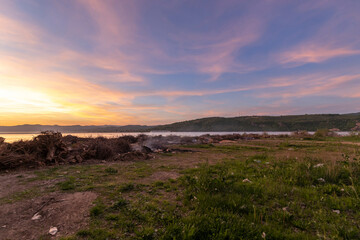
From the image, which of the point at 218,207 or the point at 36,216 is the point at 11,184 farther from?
the point at 218,207

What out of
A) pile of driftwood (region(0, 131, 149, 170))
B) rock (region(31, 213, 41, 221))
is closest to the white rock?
rock (region(31, 213, 41, 221))

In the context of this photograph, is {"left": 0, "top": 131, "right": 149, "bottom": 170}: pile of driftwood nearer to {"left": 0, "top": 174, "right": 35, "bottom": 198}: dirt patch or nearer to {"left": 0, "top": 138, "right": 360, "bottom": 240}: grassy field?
{"left": 0, "top": 174, "right": 35, "bottom": 198}: dirt patch

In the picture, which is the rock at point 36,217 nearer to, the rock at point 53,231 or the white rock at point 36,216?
the white rock at point 36,216

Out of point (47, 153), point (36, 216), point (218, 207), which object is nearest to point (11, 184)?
point (36, 216)

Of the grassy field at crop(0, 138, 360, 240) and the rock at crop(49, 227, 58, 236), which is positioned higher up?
the rock at crop(49, 227, 58, 236)

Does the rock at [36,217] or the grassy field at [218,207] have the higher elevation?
the rock at [36,217]

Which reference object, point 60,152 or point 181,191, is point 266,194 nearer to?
point 181,191

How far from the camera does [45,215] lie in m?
3.85

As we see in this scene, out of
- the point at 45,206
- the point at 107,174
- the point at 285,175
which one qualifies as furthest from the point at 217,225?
the point at 107,174

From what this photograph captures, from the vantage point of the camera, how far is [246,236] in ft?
9.54

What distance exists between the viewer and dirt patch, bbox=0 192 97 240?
321cm

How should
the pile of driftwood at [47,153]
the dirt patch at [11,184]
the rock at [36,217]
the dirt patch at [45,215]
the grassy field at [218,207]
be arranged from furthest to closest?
the pile of driftwood at [47,153], the dirt patch at [11,184], the rock at [36,217], the dirt patch at [45,215], the grassy field at [218,207]

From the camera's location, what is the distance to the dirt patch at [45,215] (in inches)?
126

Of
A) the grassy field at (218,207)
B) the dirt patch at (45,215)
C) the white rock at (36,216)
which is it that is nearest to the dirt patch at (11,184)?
the grassy field at (218,207)
